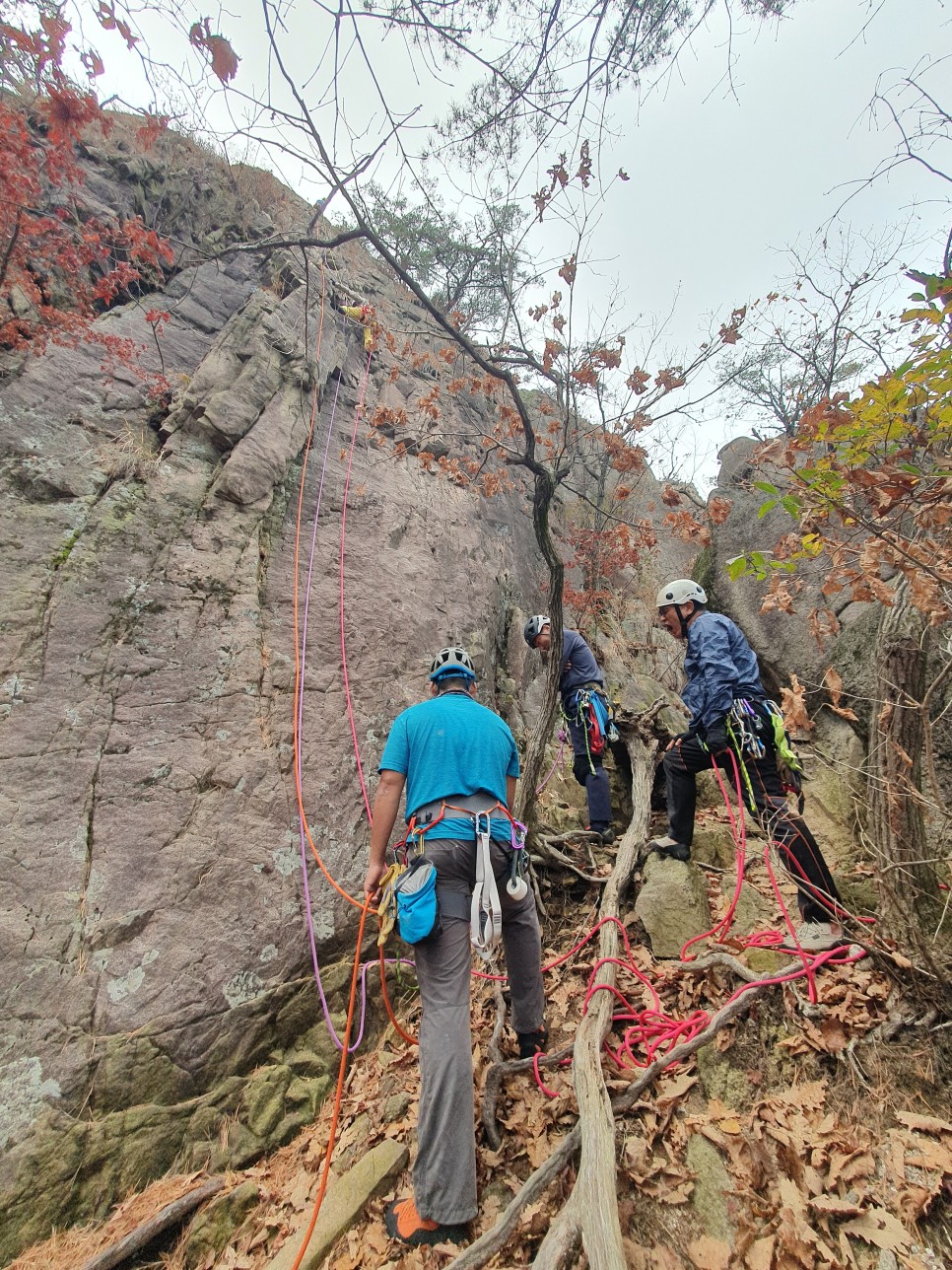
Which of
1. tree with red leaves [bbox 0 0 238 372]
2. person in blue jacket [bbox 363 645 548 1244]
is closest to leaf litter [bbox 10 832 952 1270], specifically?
person in blue jacket [bbox 363 645 548 1244]

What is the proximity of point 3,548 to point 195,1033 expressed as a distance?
3.58m

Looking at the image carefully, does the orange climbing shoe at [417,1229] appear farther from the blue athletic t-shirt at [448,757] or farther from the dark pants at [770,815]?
the dark pants at [770,815]

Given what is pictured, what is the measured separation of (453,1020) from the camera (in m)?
2.50

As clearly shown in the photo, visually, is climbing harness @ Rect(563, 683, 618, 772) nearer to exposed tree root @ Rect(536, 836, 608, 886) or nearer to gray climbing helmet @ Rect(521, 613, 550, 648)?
gray climbing helmet @ Rect(521, 613, 550, 648)

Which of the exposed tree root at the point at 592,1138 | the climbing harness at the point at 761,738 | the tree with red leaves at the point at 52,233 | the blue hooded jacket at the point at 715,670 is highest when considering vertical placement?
the tree with red leaves at the point at 52,233

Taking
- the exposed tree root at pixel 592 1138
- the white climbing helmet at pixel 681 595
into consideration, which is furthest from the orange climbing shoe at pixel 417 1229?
the white climbing helmet at pixel 681 595

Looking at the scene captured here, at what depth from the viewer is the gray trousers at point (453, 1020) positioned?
7.48 feet

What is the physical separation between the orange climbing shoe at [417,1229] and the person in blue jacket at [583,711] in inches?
127

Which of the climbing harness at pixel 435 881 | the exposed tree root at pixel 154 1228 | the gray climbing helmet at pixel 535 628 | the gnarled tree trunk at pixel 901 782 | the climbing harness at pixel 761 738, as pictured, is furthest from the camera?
the gray climbing helmet at pixel 535 628

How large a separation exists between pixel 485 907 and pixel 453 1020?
481mm

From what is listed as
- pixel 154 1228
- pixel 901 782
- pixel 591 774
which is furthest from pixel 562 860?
pixel 154 1228

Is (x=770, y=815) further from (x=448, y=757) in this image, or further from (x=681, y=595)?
(x=448, y=757)

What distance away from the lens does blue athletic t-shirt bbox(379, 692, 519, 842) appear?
3.01 metres

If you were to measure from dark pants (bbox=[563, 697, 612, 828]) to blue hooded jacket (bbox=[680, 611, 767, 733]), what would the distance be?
3.91ft
